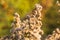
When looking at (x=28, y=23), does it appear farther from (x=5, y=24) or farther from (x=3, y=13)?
(x=3, y=13)

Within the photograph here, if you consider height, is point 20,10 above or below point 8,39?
→ above

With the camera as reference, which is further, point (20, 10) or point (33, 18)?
point (20, 10)

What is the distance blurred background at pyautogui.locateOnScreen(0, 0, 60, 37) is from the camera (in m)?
9.51

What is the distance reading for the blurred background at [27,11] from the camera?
9.51 meters

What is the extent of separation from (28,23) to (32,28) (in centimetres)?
11

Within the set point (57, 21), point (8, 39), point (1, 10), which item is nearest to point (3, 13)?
point (1, 10)

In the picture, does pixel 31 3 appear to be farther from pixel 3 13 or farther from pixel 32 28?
pixel 32 28

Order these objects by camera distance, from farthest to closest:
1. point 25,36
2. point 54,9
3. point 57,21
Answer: point 54,9 < point 57,21 < point 25,36

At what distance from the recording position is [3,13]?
1048 cm

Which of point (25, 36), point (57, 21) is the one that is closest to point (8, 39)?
point (25, 36)

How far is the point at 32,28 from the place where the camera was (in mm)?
4652

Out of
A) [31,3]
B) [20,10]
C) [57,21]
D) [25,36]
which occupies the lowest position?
[25,36]

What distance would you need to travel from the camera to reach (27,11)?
1003 cm

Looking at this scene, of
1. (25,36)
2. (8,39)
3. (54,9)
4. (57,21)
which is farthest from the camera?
(54,9)
